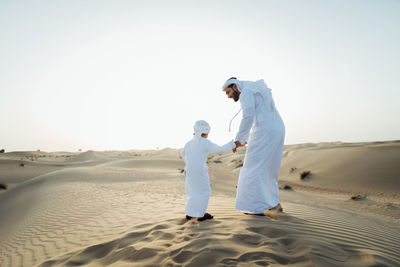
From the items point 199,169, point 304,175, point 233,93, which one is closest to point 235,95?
point 233,93

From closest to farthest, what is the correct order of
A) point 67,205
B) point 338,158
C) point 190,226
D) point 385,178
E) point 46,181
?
point 190,226 → point 67,205 → point 385,178 → point 46,181 → point 338,158

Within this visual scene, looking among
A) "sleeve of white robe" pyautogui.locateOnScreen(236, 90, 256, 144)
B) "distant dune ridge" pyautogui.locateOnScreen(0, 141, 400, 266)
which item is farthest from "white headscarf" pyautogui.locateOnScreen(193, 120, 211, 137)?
"distant dune ridge" pyautogui.locateOnScreen(0, 141, 400, 266)

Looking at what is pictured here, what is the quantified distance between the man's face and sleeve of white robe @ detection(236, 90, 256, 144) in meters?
0.25

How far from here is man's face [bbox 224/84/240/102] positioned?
4.36 metres

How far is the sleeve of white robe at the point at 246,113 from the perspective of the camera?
4047 mm

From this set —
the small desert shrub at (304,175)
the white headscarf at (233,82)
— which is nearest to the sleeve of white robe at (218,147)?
the white headscarf at (233,82)

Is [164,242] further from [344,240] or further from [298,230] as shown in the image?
[344,240]

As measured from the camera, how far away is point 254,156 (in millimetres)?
4004

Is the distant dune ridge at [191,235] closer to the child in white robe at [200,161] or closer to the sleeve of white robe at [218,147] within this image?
the child in white robe at [200,161]

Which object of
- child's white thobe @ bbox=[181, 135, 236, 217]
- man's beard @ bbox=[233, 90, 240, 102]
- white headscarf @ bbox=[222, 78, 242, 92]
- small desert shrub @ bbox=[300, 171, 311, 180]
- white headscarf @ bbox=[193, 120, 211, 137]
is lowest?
small desert shrub @ bbox=[300, 171, 311, 180]

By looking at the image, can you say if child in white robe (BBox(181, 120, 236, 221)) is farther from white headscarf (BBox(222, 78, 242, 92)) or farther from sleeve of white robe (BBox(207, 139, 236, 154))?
white headscarf (BBox(222, 78, 242, 92))

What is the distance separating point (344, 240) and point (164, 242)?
A: 2.15 metres

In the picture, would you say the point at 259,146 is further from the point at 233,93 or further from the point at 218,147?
the point at 233,93

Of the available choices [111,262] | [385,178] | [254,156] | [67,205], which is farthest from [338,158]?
[111,262]
